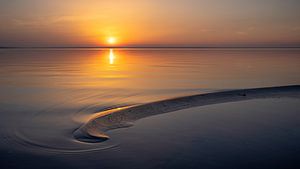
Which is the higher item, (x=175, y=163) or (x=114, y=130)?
(x=114, y=130)

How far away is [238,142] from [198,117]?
121 inches

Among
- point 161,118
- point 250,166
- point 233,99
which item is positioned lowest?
point 250,166

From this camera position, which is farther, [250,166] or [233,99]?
[233,99]

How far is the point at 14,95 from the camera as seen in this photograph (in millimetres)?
16156

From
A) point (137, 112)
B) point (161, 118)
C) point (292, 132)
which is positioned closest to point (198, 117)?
point (161, 118)

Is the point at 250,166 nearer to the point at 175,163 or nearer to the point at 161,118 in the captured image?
the point at 175,163

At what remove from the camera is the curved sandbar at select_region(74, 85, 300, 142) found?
904cm

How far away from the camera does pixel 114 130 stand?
362 inches

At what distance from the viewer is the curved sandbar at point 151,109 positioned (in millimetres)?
9039

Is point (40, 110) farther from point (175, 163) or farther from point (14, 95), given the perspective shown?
point (175, 163)

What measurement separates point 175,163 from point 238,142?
269 cm

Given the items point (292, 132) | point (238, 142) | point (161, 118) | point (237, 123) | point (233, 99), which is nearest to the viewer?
point (238, 142)

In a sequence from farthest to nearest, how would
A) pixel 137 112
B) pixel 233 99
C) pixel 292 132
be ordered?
pixel 233 99, pixel 137 112, pixel 292 132

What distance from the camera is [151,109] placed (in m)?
12.6
